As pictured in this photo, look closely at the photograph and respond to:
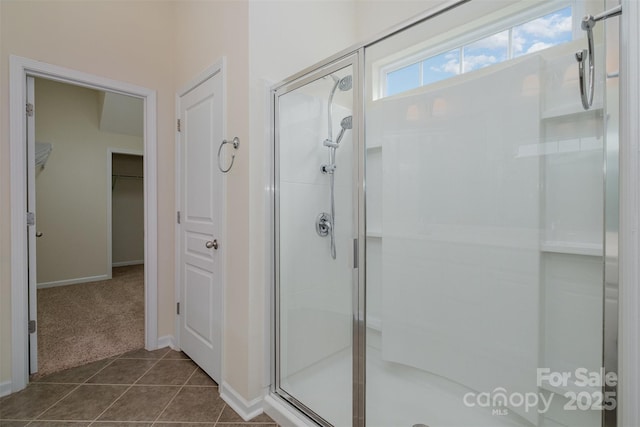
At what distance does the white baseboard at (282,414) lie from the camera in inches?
59.8

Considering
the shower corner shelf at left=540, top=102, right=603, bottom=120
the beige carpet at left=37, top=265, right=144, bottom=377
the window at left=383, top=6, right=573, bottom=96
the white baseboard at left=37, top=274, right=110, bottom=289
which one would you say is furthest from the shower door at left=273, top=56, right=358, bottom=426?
the white baseboard at left=37, top=274, right=110, bottom=289

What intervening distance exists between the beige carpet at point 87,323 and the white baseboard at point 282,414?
4.64 feet

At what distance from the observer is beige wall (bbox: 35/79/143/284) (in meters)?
3.88

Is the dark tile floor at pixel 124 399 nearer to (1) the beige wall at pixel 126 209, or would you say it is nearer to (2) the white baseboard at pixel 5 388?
(2) the white baseboard at pixel 5 388

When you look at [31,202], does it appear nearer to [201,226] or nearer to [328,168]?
[201,226]

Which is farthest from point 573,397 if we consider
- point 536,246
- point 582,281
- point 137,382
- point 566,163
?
point 137,382

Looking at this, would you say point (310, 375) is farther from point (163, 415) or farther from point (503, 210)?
point (503, 210)

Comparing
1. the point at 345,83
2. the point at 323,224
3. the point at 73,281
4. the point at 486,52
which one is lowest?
the point at 73,281

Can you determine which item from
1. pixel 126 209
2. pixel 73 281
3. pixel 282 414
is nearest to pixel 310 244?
pixel 282 414

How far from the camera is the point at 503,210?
144 cm

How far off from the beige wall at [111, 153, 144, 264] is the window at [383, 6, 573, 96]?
514 centimetres

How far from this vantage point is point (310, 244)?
1843mm

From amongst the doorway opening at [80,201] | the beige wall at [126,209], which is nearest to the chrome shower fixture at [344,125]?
the doorway opening at [80,201]

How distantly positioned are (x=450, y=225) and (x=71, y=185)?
4.87 metres
